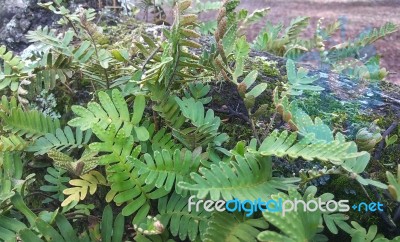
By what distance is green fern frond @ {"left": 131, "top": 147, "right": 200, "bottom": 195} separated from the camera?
42.7 inches

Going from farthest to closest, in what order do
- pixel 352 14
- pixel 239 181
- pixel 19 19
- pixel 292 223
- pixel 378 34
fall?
pixel 352 14, pixel 378 34, pixel 19 19, pixel 239 181, pixel 292 223

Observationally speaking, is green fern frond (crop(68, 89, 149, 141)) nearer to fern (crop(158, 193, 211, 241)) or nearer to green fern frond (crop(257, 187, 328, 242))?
fern (crop(158, 193, 211, 241))

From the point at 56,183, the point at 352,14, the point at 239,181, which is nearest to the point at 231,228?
the point at 239,181

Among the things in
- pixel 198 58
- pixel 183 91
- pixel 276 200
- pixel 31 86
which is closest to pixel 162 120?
pixel 183 91

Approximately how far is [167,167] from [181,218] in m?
0.14

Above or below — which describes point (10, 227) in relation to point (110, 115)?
below

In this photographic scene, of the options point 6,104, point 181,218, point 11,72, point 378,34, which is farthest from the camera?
point 378,34

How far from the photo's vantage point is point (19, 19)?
2.31 meters

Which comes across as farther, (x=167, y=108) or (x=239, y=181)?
(x=167, y=108)

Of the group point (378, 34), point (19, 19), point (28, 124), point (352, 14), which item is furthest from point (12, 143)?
point (352, 14)

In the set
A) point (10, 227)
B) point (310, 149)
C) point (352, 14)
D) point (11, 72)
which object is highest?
point (310, 149)

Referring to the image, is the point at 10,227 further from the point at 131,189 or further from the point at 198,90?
the point at 198,90

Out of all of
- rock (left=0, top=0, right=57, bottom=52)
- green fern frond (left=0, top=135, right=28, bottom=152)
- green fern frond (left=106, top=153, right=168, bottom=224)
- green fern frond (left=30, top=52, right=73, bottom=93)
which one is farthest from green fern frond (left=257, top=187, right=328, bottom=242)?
rock (left=0, top=0, right=57, bottom=52)

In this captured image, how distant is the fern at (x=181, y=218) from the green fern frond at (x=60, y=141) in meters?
0.40
